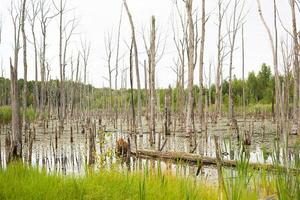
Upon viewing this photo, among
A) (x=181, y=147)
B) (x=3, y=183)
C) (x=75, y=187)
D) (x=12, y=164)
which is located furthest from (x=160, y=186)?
(x=181, y=147)

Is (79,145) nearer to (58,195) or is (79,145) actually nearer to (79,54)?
(58,195)

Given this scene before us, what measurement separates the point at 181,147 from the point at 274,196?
253 inches

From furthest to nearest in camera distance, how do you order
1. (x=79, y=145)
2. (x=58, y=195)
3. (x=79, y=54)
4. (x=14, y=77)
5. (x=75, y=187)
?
(x=79, y=54)
(x=79, y=145)
(x=14, y=77)
(x=75, y=187)
(x=58, y=195)

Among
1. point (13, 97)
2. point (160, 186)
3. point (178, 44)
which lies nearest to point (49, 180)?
point (160, 186)

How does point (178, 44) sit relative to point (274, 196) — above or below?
above

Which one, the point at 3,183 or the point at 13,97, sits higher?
the point at 13,97

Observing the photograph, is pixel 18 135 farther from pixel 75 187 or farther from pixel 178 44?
pixel 178 44

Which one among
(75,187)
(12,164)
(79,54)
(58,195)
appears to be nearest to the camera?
(58,195)

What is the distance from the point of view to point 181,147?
1052 centimetres

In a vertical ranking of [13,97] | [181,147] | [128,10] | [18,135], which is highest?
[128,10]

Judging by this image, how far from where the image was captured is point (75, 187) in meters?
4.34

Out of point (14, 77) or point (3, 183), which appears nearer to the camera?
point (3, 183)

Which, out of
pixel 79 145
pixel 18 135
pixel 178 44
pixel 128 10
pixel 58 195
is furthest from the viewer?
pixel 178 44

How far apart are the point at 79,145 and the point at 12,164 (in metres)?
Answer: 6.15
